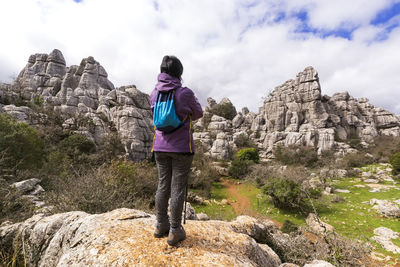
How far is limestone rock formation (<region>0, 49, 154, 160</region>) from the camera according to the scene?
22.2m

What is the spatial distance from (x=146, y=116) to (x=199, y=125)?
1852 centimetres

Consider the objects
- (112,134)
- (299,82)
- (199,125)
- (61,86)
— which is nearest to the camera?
(112,134)

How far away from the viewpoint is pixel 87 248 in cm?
214

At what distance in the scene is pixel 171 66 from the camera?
7.59 ft

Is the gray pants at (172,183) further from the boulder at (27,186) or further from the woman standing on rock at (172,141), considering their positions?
the boulder at (27,186)

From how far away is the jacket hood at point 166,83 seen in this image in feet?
7.25

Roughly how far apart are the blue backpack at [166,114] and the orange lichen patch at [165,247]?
4.43 ft

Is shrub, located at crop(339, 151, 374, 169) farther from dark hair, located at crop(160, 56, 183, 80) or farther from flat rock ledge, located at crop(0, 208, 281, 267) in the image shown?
dark hair, located at crop(160, 56, 183, 80)

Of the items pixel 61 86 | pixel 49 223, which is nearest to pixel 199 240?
pixel 49 223

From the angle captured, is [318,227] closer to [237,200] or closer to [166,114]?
[237,200]

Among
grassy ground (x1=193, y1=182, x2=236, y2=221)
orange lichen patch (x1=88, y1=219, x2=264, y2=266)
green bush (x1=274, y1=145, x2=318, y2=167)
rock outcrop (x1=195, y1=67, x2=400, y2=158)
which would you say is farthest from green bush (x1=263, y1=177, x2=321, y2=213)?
rock outcrop (x1=195, y1=67, x2=400, y2=158)

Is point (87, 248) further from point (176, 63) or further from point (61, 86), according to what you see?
point (61, 86)

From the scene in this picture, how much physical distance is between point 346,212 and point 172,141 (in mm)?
13448

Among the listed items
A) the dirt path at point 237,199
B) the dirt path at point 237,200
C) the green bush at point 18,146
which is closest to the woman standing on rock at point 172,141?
the dirt path at point 237,199
